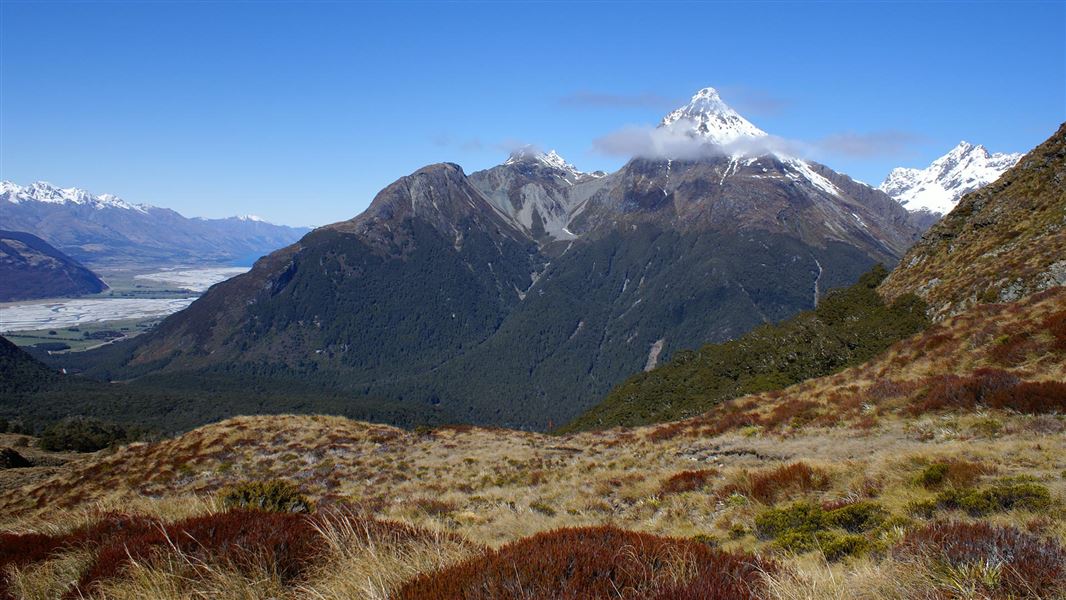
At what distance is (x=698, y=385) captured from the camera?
6244cm

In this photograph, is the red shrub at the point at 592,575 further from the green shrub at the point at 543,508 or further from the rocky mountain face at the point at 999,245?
the rocky mountain face at the point at 999,245

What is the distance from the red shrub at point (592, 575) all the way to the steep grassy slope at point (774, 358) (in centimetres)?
4025

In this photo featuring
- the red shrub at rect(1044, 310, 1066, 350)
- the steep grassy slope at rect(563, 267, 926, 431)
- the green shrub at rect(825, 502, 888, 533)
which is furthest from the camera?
the steep grassy slope at rect(563, 267, 926, 431)

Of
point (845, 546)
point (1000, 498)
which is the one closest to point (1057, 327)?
point (1000, 498)

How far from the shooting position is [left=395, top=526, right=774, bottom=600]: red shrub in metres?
5.31

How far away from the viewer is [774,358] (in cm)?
5347

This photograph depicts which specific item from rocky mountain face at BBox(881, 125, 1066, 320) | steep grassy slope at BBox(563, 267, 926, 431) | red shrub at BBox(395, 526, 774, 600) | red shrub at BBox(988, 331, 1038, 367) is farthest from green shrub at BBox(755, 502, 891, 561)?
rocky mountain face at BBox(881, 125, 1066, 320)

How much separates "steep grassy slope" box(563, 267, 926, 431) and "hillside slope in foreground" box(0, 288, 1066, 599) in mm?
15728

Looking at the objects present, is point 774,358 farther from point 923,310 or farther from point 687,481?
point 687,481

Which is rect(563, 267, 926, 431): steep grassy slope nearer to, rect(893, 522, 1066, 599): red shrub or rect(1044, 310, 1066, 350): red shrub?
rect(1044, 310, 1066, 350): red shrub

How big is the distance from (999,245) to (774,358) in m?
20.5

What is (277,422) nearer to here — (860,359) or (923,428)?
(923,428)

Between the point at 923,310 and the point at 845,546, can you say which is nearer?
the point at 845,546

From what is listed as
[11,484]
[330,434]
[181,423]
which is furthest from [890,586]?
[181,423]
